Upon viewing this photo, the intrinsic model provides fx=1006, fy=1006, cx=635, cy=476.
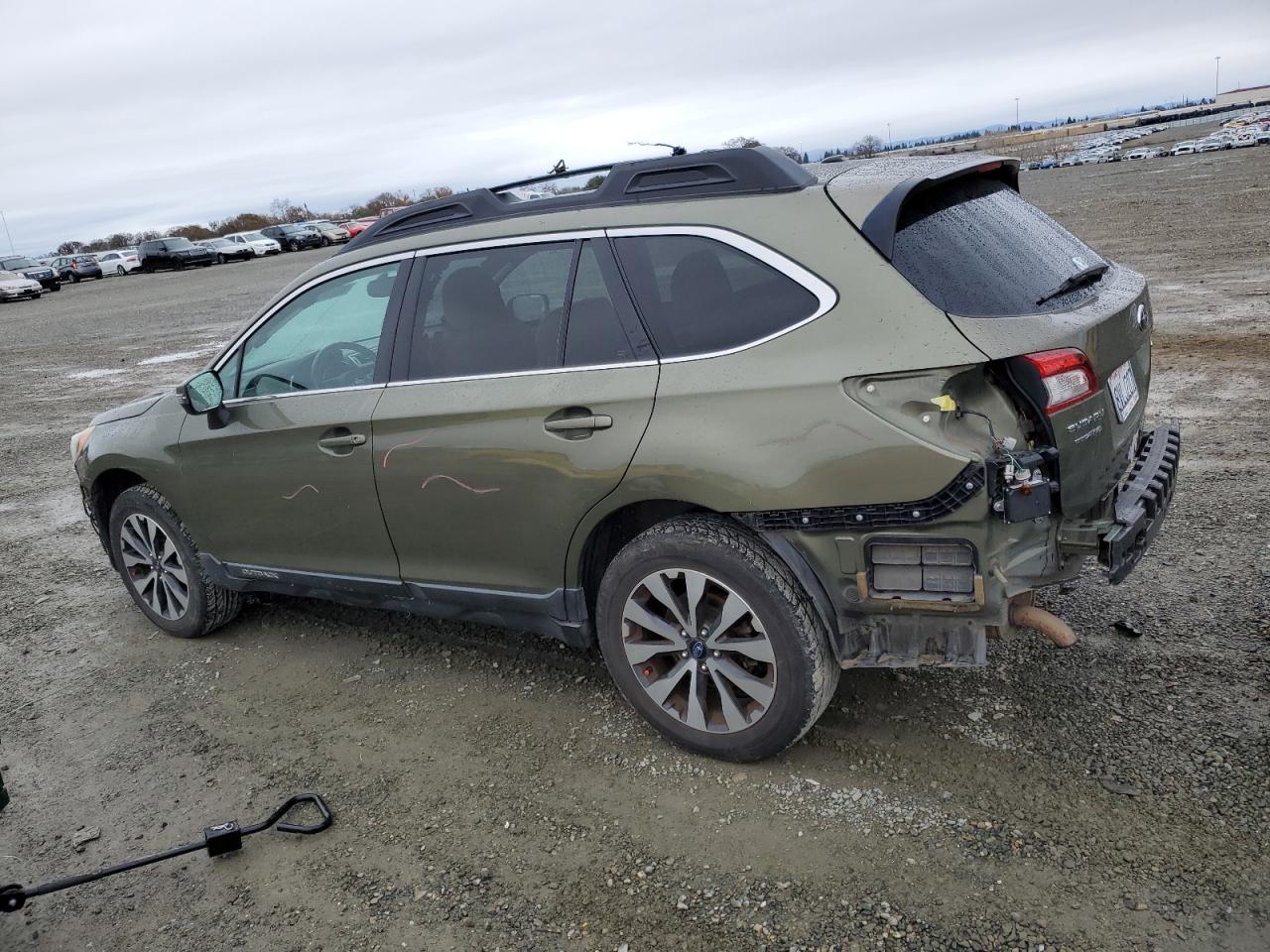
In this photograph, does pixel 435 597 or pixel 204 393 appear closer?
pixel 435 597

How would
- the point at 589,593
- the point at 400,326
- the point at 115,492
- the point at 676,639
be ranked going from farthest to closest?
the point at 115,492
the point at 400,326
the point at 589,593
the point at 676,639

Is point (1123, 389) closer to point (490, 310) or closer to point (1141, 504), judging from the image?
point (1141, 504)

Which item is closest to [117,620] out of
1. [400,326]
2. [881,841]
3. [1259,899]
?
[400,326]

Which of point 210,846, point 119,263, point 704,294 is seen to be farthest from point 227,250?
point 704,294

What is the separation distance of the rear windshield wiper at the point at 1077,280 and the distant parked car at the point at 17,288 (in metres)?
39.7

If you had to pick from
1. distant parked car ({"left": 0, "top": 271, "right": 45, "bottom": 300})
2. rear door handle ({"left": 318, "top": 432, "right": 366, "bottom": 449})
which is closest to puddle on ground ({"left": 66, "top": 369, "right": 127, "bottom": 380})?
rear door handle ({"left": 318, "top": 432, "right": 366, "bottom": 449})

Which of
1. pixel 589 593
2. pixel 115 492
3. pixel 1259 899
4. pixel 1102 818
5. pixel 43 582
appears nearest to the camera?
pixel 1259 899

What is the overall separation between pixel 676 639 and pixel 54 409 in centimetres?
1140

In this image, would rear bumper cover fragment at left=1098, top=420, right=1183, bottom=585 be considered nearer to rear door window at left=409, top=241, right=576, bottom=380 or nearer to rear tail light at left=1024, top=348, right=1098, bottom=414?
rear tail light at left=1024, top=348, right=1098, bottom=414

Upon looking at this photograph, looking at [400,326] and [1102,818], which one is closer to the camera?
[1102,818]

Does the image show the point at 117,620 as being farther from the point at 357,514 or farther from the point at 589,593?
the point at 589,593

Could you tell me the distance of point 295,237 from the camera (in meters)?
47.0

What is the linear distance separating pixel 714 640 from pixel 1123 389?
63.4 inches

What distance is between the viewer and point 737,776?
3.46m
